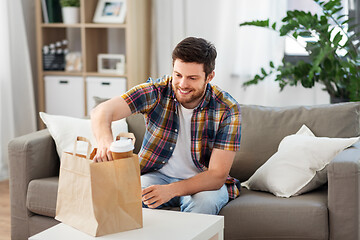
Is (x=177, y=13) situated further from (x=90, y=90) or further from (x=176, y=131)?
(x=176, y=131)

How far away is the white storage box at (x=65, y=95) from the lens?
4.33 metres

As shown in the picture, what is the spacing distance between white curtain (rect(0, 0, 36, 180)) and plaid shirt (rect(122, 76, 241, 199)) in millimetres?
2156

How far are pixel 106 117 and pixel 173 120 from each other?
13.4 inches

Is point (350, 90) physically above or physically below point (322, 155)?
above

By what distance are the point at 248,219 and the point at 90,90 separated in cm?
225

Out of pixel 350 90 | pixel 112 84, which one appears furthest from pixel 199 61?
pixel 112 84

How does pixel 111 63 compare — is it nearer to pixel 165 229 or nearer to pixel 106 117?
pixel 106 117

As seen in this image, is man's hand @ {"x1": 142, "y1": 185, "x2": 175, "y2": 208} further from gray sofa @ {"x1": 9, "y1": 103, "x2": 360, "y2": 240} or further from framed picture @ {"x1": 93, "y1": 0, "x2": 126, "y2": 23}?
framed picture @ {"x1": 93, "y1": 0, "x2": 126, "y2": 23}

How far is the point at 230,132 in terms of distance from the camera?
2.25 meters

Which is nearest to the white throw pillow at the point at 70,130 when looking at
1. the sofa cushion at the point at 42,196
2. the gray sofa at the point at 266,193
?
the gray sofa at the point at 266,193

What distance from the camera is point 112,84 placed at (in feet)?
13.9

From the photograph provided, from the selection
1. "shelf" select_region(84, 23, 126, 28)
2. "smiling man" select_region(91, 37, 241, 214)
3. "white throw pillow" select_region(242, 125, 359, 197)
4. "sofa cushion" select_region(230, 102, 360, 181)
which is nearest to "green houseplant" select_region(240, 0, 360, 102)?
"sofa cushion" select_region(230, 102, 360, 181)

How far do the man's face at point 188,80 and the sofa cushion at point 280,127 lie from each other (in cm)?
58

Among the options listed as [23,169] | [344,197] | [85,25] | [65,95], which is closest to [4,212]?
[23,169]
